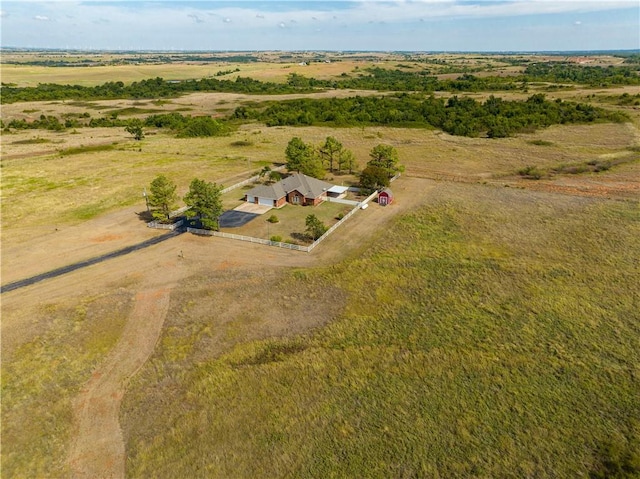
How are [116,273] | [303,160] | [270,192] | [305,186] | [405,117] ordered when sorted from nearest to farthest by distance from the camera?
[116,273], [270,192], [305,186], [303,160], [405,117]

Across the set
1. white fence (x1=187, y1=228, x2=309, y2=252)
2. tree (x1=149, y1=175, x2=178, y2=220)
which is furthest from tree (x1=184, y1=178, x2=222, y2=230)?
tree (x1=149, y1=175, x2=178, y2=220)

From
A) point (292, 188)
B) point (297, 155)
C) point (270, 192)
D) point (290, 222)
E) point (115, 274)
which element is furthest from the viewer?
point (297, 155)

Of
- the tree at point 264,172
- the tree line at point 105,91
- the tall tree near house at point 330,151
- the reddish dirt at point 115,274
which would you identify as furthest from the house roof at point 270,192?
the tree line at point 105,91

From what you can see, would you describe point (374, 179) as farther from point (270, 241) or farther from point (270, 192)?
point (270, 241)

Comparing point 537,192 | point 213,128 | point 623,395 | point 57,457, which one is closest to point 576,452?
point 623,395

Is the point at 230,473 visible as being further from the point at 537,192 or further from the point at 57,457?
the point at 537,192

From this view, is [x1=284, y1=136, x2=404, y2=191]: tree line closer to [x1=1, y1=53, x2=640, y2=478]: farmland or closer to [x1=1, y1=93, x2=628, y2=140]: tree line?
[x1=1, y1=53, x2=640, y2=478]: farmland

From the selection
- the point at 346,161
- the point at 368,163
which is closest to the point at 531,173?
the point at 368,163
